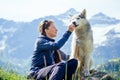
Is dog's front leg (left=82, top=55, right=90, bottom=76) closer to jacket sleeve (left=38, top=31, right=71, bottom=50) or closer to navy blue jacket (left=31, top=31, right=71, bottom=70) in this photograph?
navy blue jacket (left=31, top=31, right=71, bottom=70)

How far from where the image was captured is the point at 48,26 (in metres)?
9.80

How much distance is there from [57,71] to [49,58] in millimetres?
915

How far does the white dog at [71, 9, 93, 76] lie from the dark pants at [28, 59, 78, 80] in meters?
3.62

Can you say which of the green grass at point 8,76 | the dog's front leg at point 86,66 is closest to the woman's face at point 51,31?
the green grass at point 8,76

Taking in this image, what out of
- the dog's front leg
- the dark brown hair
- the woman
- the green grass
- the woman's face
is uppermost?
the dark brown hair

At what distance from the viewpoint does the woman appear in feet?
28.6

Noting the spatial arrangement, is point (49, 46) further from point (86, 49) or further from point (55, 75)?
point (86, 49)

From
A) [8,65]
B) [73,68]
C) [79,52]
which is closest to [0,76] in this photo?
[8,65]

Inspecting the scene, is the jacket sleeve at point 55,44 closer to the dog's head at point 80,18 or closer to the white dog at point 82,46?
the white dog at point 82,46

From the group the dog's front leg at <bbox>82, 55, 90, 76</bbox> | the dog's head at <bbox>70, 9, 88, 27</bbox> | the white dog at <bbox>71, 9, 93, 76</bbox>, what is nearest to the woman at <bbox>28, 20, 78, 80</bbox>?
the dog's front leg at <bbox>82, 55, 90, 76</bbox>

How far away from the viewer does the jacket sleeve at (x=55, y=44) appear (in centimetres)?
898

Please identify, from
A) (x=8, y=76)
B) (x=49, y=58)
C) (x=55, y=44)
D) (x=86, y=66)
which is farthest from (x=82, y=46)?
(x=8, y=76)

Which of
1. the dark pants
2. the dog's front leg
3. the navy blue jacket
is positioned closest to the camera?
the dark pants

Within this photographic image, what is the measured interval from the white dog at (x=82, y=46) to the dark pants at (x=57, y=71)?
362cm
